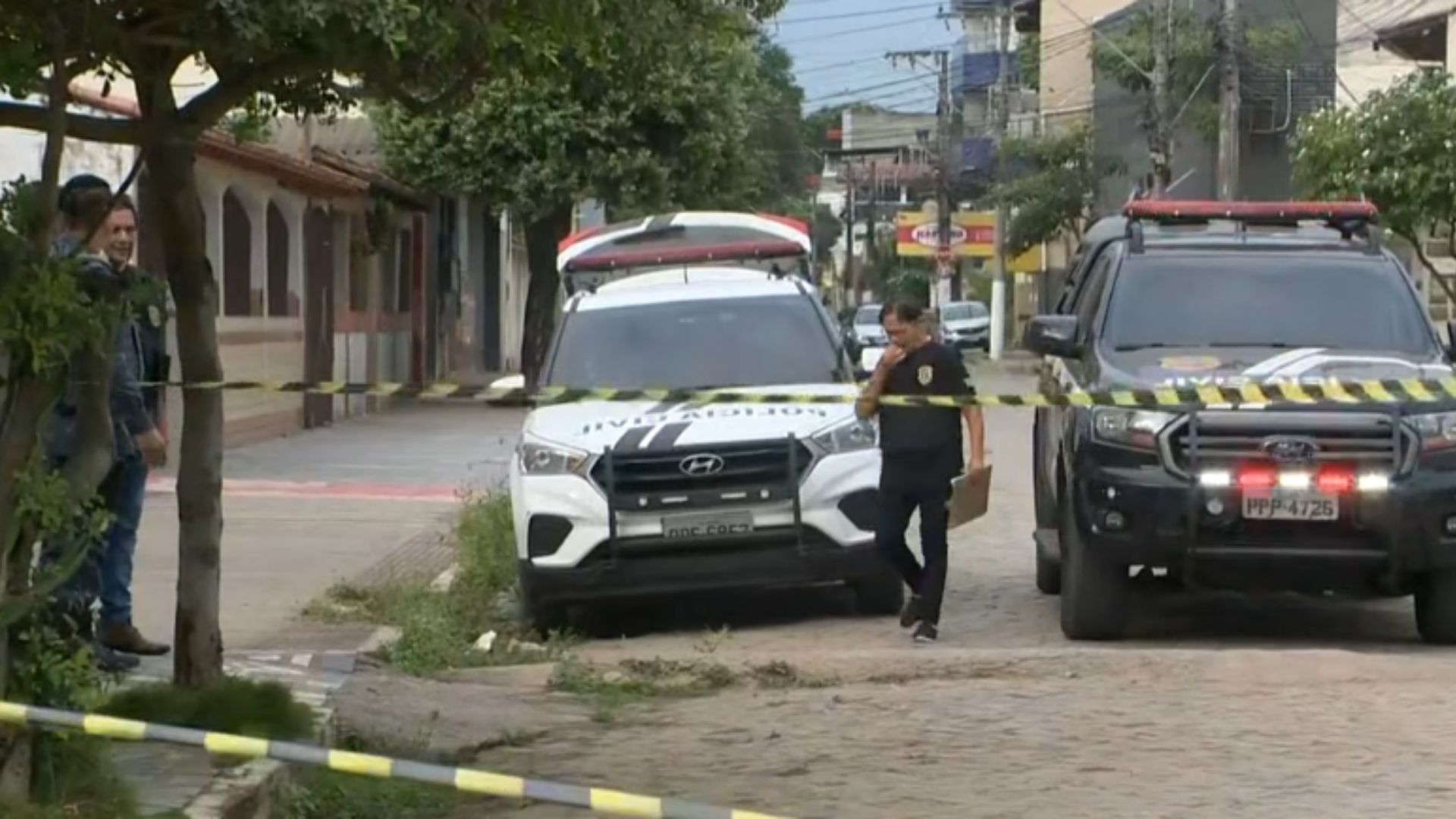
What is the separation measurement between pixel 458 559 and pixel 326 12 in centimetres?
759

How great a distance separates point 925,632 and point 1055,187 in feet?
138

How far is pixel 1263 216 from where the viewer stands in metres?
11.4

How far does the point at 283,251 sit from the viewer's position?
2616cm

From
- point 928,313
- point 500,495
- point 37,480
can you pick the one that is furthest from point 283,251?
point 37,480

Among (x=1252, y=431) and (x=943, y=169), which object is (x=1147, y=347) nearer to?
(x=1252, y=431)

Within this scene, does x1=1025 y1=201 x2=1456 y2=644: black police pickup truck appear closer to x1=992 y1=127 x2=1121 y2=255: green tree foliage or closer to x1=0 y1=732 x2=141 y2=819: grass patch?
x1=0 y1=732 x2=141 y2=819: grass patch

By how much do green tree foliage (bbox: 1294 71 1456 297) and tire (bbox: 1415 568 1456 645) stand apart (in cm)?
2143


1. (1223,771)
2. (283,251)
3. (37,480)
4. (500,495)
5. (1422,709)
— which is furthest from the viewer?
(283,251)

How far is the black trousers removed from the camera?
33.4 ft

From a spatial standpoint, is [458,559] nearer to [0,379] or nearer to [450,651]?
[450,651]

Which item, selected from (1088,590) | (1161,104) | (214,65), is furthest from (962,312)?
(214,65)

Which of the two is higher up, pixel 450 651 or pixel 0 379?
pixel 0 379

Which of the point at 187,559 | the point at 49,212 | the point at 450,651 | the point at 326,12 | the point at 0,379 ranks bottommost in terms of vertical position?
the point at 450,651

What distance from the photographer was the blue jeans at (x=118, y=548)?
8.48m
